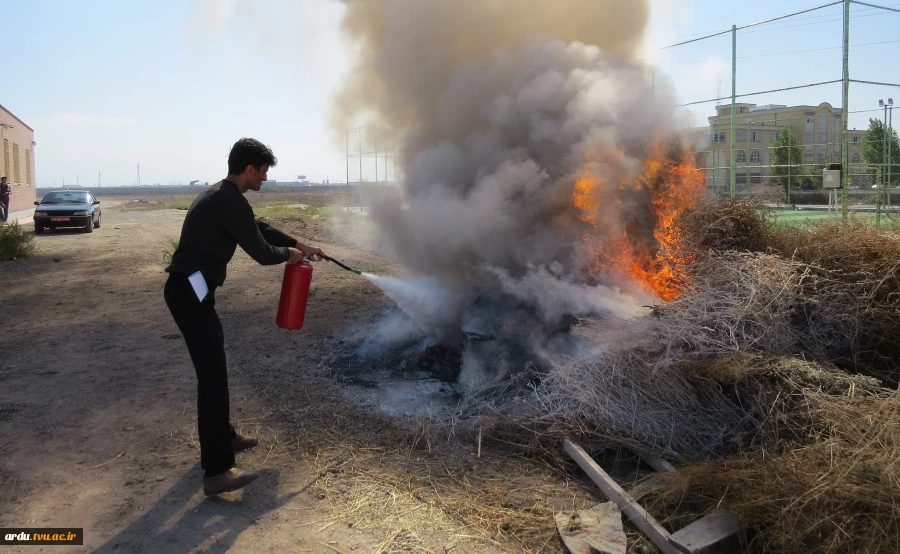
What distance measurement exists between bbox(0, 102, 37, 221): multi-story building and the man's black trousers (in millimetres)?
30311

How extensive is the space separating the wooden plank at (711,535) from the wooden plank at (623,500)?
7cm

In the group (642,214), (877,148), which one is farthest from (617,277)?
(877,148)

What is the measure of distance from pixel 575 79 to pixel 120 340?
5.93 meters

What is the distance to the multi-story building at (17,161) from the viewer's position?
2942cm

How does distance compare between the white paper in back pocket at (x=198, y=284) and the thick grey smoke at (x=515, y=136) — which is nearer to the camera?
the white paper in back pocket at (x=198, y=284)

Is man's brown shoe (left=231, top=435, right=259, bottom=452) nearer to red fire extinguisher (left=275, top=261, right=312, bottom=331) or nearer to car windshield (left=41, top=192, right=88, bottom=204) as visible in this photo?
red fire extinguisher (left=275, top=261, right=312, bottom=331)

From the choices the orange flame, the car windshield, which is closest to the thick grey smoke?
the orange flame

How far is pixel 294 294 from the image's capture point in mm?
4402

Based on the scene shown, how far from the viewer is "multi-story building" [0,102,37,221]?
96.5 feet

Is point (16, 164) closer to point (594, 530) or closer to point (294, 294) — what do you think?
point (294, 294)

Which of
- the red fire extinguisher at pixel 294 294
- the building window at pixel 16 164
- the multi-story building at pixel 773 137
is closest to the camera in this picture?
the red fire extinguisher at pixel 294 294

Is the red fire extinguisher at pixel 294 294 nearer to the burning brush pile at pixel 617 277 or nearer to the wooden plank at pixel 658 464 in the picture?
the burning brush pile at pixel 617 277

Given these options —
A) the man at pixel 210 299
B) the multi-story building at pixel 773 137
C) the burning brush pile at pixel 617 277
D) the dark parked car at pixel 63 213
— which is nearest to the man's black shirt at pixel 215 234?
the man at pixel 210 299

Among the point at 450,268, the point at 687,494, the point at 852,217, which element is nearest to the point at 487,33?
the point at 450,268
